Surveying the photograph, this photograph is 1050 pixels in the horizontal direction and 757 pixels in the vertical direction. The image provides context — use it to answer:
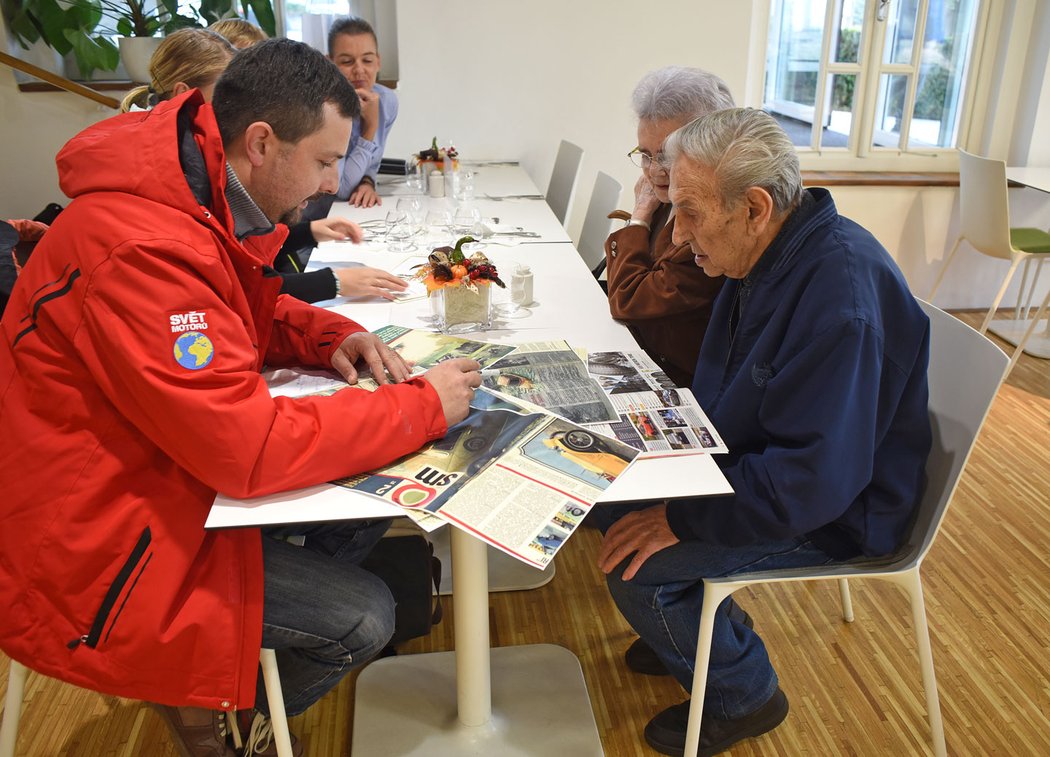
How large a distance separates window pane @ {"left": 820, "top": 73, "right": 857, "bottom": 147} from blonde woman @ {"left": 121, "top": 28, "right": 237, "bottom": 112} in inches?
133

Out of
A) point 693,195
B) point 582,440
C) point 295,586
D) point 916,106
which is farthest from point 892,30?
point 295,586

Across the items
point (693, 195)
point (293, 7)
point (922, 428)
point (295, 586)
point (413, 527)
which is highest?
point (293, 7)

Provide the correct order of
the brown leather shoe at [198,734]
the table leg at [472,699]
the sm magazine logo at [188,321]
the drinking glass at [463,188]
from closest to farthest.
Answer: the sm magazine logo at [188,321] → the brown leather shoe at [198,734] → the table leg at [472,699] → the drinking glass at [463,188]

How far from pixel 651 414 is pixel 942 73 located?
3970 mm

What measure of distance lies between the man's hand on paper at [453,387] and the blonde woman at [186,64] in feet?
3.95

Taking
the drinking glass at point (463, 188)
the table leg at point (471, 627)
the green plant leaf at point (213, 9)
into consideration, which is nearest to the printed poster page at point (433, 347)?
the table leg at point (471, 627)

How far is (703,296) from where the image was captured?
79.7 inches

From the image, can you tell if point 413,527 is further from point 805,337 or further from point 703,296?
point 805,337

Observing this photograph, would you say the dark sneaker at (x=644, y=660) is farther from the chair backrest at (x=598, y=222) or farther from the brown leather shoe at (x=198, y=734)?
the chair backrest at (x=598, y=222)

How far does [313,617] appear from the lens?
4.91 ft

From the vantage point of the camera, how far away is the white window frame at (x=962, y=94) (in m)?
4.36

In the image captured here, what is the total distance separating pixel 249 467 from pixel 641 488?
58 cm

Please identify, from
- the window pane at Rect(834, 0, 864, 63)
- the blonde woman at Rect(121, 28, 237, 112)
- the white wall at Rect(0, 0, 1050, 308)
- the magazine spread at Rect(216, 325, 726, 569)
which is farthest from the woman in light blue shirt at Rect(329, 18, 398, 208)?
the window pane at Rect(834, 0, 864, 63)

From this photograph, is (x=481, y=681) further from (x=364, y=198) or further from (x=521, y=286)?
(x=364, y=198)
